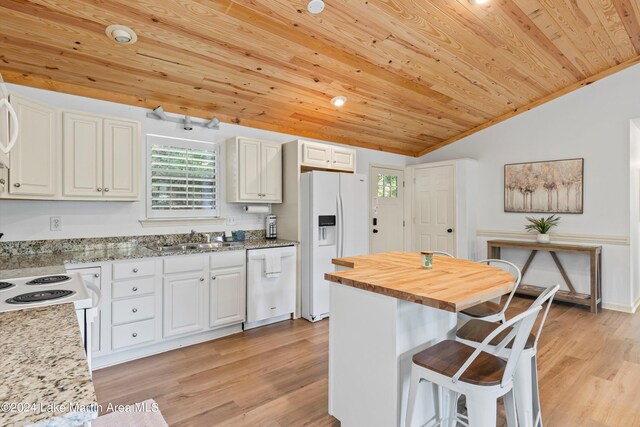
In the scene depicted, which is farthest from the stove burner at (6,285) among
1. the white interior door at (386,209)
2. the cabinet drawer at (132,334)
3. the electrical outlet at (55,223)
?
the white interior door at (386,209)

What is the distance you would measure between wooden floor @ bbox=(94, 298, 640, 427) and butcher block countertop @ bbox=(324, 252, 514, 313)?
0.92m

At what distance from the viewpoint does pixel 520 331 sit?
138 cm

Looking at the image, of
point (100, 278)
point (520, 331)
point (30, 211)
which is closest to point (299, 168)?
point (100, 278)

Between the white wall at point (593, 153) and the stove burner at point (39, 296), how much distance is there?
17.6 ft

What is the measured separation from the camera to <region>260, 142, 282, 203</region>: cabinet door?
3925mm

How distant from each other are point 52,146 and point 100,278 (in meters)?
1.08

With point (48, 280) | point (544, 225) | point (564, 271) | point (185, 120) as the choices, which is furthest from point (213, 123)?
point (564, 271)

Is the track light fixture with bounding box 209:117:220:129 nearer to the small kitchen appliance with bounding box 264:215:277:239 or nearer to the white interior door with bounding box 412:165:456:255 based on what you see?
the small kitchen appliance with bounding box 264:215:277:239

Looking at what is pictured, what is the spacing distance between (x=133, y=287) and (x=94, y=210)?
0.89m

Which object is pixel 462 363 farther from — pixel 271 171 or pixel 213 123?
pixel 213 123

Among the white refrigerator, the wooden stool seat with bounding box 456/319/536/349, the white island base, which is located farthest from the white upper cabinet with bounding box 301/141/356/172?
the wooden stool seat with bounding box 456/319/536/349

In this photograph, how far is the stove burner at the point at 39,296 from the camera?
53.4 inches

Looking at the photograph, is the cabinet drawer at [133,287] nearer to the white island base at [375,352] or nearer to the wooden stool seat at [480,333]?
the white island base at [375,352]

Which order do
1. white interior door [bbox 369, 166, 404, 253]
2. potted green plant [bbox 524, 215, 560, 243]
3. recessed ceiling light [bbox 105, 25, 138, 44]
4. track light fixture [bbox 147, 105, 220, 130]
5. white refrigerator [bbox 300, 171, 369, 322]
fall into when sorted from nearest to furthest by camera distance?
recessed ceiling light [bbox 105, 25, 138, 44], track light fixture [bbox 147, 105, 220, 130], white refrigerator [bbox 300, 171, 369, 322], potted green plant [bbox 524, 215, 560, 243], white interior door [bbox 369, 166, 404, 253]
